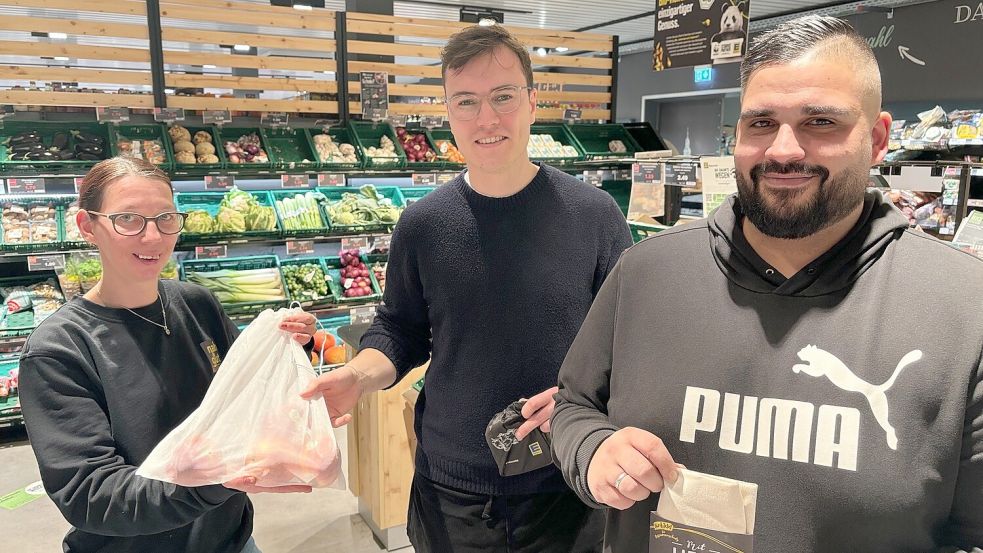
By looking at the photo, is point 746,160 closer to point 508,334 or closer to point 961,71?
point 508,334

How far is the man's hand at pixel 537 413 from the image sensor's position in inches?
56.6

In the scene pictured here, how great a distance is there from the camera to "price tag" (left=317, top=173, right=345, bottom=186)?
5.11 m

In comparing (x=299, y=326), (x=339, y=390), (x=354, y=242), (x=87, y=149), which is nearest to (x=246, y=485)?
(x=339, y=390)

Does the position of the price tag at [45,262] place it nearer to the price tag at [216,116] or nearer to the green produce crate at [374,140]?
the price tag at [216,116]

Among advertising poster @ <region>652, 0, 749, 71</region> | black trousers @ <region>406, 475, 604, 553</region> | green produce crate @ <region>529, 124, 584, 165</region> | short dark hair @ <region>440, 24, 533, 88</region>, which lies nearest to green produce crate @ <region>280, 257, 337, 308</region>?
green produce crate @ <region>529, 124, 584, 165</region>

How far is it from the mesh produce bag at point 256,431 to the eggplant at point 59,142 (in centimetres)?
382

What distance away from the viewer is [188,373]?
1.63 m

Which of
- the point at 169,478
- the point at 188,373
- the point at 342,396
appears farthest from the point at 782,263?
the point at 188,373

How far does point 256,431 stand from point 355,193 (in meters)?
4.18

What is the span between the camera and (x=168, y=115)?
4.73 metres

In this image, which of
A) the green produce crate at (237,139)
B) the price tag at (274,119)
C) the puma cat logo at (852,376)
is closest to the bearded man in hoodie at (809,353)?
the puma cat logo at (852,376)

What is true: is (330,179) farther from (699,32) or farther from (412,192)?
(699,32)

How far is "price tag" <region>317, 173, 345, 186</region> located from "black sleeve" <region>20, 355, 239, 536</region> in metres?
3.85

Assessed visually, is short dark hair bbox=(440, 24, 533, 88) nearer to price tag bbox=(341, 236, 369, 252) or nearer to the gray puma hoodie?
the gray puma hoodie
